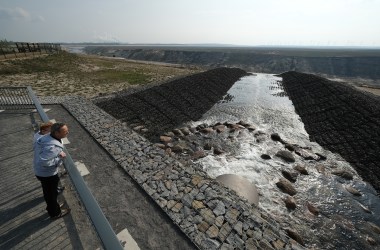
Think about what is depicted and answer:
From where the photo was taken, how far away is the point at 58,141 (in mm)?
5684

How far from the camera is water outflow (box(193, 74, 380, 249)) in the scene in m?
10.2

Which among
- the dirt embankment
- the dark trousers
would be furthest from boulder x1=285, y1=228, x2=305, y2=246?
the dirt embankment

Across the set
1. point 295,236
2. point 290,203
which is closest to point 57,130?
point 295,236

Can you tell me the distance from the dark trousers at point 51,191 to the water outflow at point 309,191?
960 cm

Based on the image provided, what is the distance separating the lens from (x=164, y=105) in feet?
79.8

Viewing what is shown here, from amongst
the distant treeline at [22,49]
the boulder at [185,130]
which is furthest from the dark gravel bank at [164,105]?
the distant treeline at [22,49]

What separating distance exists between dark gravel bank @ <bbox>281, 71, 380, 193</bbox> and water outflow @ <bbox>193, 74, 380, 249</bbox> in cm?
90

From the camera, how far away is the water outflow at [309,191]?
10211mm

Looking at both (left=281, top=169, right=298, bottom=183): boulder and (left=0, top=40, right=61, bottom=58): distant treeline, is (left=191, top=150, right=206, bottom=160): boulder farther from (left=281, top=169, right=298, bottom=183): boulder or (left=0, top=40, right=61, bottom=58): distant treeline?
(left=0, top=40, right=61, bottom=58): distant treeline

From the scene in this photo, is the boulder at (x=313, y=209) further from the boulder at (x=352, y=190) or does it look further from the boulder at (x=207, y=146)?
the boulder at (x=207, y=146)

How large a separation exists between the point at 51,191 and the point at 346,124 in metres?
24.9

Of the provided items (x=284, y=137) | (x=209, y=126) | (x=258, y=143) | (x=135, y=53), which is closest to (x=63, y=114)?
(x=209, y=126)

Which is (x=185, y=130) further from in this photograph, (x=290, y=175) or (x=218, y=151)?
(x=290, y=175)

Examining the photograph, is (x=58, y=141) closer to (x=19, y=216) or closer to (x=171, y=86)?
(x=19, y=216)
